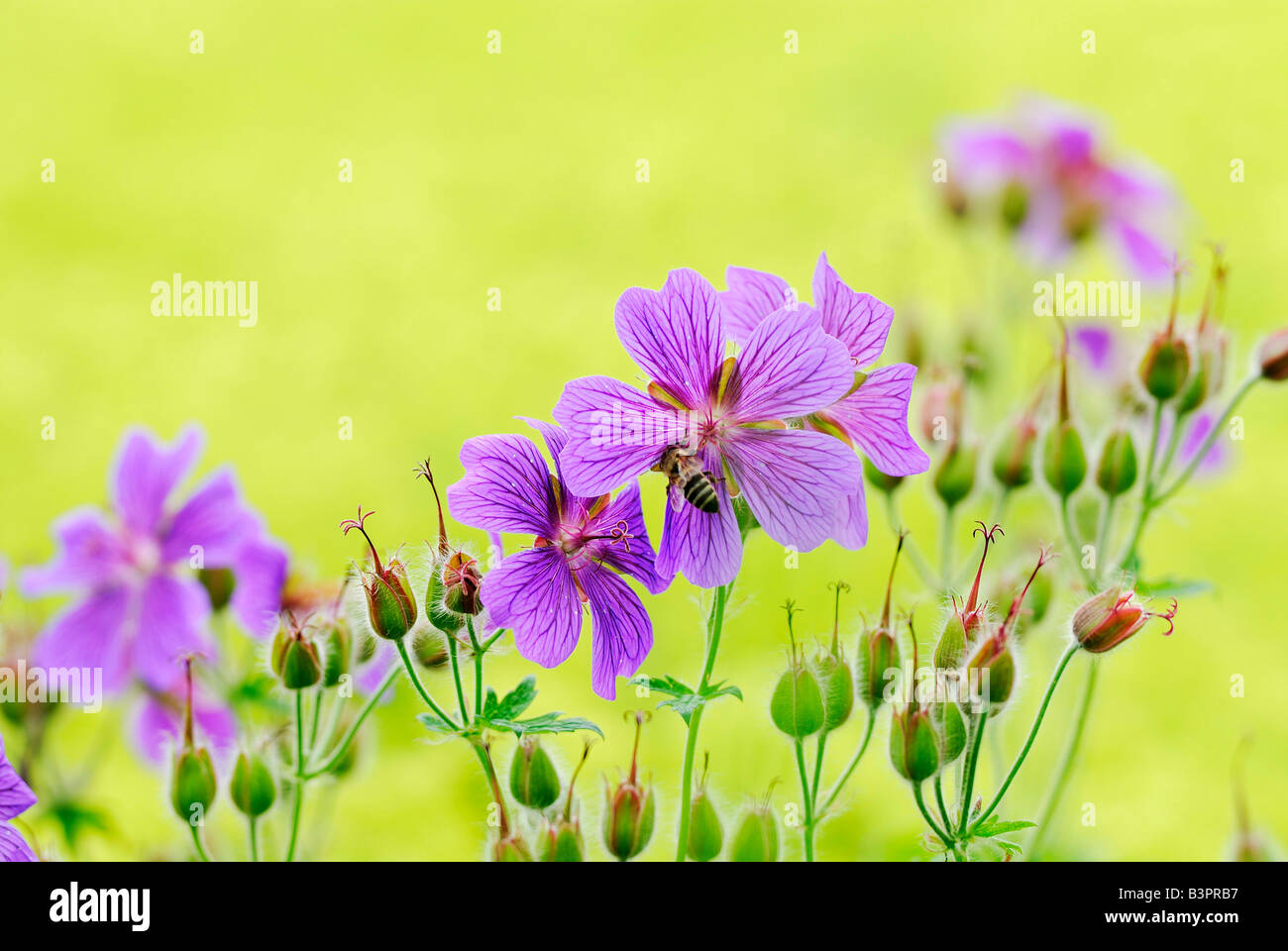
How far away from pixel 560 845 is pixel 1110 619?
10.3 inches

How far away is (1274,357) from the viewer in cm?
78

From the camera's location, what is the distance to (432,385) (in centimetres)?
240

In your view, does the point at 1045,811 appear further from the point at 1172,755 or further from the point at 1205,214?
the point at 1205,214

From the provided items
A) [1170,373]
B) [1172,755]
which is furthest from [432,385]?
[1170,373]

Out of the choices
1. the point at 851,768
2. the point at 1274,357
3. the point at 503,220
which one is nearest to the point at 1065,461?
the point at 1274,357

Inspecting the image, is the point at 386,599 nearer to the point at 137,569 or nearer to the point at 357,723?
the point at 357,723

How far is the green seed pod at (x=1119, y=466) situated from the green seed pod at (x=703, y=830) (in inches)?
12.2

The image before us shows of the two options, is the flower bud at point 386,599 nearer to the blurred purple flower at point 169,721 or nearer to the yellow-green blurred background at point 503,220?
the blurred purple flower at point 169,721

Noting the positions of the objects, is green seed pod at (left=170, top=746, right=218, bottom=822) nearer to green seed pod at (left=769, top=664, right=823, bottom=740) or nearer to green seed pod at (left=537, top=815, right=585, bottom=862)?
green seed pod at (left=537, top=815, right=585, bottom=862)

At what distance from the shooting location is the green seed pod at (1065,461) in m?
0.74

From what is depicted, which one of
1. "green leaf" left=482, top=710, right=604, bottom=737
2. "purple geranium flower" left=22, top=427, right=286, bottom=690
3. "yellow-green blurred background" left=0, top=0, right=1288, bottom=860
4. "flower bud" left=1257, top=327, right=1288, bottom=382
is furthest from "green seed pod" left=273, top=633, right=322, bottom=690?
"yellow-green blurred background" left=0, top=0, right=1288, bottom=860

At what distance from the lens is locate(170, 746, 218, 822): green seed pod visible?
61 centimetres

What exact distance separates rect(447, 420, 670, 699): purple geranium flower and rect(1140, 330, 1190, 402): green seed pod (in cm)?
36
